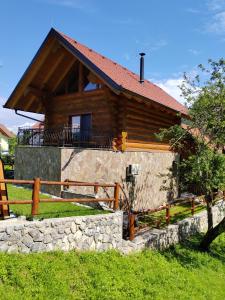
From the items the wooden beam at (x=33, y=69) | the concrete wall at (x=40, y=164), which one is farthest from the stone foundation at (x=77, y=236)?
the wooden beam at (x=33, y=69)

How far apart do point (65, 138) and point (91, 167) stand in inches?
107

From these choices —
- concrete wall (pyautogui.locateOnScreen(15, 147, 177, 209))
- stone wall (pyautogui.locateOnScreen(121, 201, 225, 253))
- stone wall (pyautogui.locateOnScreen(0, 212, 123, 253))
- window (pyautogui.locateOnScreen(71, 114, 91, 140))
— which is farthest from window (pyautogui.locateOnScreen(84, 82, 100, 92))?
stone wall (pyautogui.locateOnScreen(0, 212, 123, 253))

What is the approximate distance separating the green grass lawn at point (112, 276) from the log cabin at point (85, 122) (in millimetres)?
4778

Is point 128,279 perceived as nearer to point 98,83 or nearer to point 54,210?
point 54,210

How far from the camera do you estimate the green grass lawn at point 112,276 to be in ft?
22.8

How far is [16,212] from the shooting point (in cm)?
901

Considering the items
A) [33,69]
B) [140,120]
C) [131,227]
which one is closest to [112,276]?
[131,227]

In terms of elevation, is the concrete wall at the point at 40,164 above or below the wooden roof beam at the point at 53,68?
below

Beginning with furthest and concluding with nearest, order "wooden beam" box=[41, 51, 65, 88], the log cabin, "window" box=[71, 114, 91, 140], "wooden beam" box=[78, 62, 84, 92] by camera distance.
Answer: "wooden beam" box=[78, 62, 84, 92] → "wooden beam" box=[41, 51, 65, 88] → "window" box=[71, 114, 91, 140] → the log cabin

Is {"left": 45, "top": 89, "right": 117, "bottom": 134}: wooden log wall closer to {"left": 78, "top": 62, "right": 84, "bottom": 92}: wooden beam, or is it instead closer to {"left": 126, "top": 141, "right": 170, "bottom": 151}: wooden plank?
{"left": 78, "top": 62, "right": 84, "bottom": 92}: wooden beam

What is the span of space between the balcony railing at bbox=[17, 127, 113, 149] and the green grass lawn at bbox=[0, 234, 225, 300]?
20.2ft

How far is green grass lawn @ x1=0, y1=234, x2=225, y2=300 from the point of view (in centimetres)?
695

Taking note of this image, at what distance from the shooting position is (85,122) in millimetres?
17219

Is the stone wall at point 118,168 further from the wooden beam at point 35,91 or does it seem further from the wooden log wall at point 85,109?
the wooden beam at point 35,91
